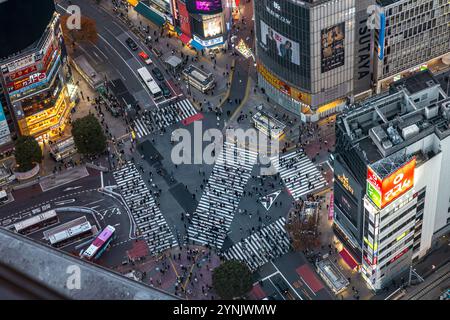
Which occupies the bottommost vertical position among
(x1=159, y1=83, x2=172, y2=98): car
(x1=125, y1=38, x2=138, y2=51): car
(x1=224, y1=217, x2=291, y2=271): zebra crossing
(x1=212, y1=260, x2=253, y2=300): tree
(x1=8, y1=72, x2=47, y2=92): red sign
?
(x1=224, y1=217, x2=291, y2=271): zebra crossing

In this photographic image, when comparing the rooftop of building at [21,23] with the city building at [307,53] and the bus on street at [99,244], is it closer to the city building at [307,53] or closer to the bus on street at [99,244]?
the bus on street at [99,244]

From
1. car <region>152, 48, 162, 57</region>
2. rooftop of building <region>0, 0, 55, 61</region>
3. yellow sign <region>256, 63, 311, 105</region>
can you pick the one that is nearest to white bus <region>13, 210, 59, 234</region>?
rooftop of building <region>0, 0, 55, 61</region>

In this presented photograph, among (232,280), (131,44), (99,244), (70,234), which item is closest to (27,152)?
(70,234)

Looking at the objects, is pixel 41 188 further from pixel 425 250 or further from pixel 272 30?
pixel 425 250

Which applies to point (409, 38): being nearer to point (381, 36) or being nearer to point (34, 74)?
point (381, 36)

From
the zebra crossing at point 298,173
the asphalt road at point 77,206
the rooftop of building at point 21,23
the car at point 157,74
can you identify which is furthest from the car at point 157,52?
the zebra crossing at point 298,173

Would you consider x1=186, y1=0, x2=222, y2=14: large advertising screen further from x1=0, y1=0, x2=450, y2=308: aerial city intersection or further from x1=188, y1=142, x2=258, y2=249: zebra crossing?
x1=188, y1=142, x2=258, y2=249: zebra crossing
